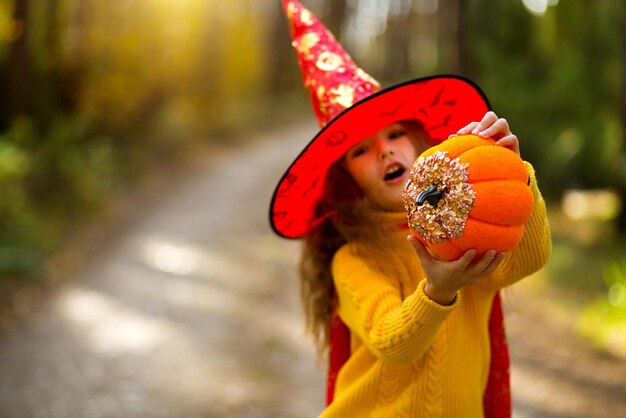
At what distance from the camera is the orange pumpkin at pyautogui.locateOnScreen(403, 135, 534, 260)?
151 centimetres

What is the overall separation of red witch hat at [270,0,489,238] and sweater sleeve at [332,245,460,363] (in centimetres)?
25

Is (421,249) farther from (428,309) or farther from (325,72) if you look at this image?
(325,72)

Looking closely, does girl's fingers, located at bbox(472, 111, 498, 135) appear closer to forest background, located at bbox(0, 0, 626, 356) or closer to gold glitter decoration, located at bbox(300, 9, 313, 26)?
gold glitter decoration, located at bbox(300, 9, 313, 26)

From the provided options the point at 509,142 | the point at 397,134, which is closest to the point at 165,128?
the point at 397,134

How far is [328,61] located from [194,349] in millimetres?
4483

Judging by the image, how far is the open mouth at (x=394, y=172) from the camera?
2.11 metres

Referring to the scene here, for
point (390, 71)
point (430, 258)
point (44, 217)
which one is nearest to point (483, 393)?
point (430, 258)

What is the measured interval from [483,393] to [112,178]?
1000 cm

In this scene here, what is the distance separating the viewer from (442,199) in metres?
1.54

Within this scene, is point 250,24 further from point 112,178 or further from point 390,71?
point 390,71

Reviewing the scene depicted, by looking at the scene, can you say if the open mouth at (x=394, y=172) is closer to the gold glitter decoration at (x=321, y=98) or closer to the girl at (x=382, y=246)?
the girl at (x=382, y=246)

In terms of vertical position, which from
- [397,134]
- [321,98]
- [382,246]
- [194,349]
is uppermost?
[194,349]

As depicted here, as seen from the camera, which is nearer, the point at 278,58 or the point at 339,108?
the point at 339,108

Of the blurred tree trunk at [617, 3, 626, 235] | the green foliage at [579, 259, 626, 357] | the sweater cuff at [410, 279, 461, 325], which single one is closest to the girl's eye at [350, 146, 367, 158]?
the sweater cuff at [410, 279, 461, 325]
